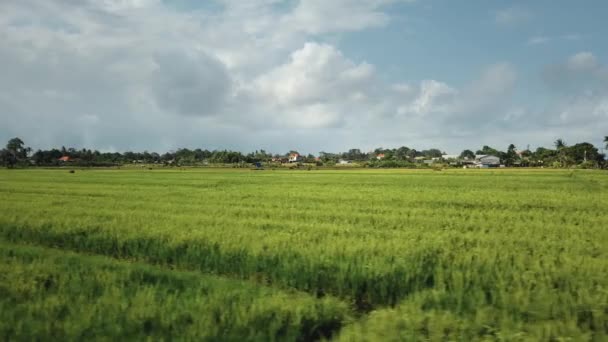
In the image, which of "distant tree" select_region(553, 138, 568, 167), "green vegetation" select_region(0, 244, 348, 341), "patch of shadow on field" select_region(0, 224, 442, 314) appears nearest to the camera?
"green vegetation" select_region(0, 244, 348, 341)

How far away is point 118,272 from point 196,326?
11.1 feet

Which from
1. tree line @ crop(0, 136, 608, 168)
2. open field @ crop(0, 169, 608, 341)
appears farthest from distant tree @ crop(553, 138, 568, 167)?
open field @ crop(0, 169, 608, 341)

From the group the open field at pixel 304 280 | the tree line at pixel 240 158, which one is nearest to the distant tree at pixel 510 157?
the tree line at pixel 240 158

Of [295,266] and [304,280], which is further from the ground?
[295,266]

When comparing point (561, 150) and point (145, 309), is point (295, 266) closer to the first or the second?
point (145, 309)

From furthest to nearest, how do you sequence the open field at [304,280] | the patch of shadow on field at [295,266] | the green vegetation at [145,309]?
the patch of shadow on field at [295,266] < the open field at [304,280] < the green vegetation at [145,309]

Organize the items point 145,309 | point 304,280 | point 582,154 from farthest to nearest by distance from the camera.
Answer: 1. point 582,154
2. point 304,280
3. point 145,309

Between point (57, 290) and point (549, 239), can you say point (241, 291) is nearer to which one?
point (57, 290)

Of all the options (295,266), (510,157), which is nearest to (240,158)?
(510,157)

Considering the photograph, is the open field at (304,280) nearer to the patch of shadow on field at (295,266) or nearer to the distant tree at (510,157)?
the patch of shadow on field at (295,266)

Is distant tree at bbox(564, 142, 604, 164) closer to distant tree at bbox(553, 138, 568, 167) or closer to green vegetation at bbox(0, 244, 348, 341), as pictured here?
distant tree at bbox(553, 138, 568, 167)

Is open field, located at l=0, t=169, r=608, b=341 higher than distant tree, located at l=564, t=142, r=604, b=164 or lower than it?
lower

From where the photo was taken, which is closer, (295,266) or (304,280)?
(304,280)

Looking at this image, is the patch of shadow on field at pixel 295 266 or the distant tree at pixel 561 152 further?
the distant tree at pixel 561 152
